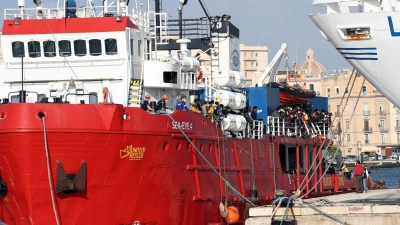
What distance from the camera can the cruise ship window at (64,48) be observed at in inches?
1108

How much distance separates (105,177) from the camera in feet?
81.6

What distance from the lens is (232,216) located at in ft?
97.0

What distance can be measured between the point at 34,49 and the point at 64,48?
0.93 meters

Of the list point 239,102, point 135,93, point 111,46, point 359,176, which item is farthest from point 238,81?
point 111,46

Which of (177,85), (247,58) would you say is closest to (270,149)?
(177,85)

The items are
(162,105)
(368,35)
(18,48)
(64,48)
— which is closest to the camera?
(368,35)

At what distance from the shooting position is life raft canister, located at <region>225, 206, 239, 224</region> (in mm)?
29531

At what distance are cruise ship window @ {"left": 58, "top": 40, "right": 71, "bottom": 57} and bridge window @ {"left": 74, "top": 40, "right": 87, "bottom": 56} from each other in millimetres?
202

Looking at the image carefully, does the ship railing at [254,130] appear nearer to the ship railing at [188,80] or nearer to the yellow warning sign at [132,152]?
the ship railing at [188,80]

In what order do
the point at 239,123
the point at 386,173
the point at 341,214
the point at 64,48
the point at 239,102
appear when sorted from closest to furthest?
the point at 341,214 < the point at 64,48 < the point at 239,123 < the point at 239,102 < the point at 386,173

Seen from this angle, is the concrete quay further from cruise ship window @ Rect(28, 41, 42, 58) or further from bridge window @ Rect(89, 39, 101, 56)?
cruise ship window @ Rect(28, 41, 42, 58)

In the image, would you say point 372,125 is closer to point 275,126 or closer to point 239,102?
point 275,126

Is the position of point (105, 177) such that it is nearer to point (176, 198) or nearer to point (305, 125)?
point (176, 198)

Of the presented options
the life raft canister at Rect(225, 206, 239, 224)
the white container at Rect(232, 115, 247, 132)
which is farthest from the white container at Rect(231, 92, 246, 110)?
the life raft canister at Rect(225, 206, 239, 224)
